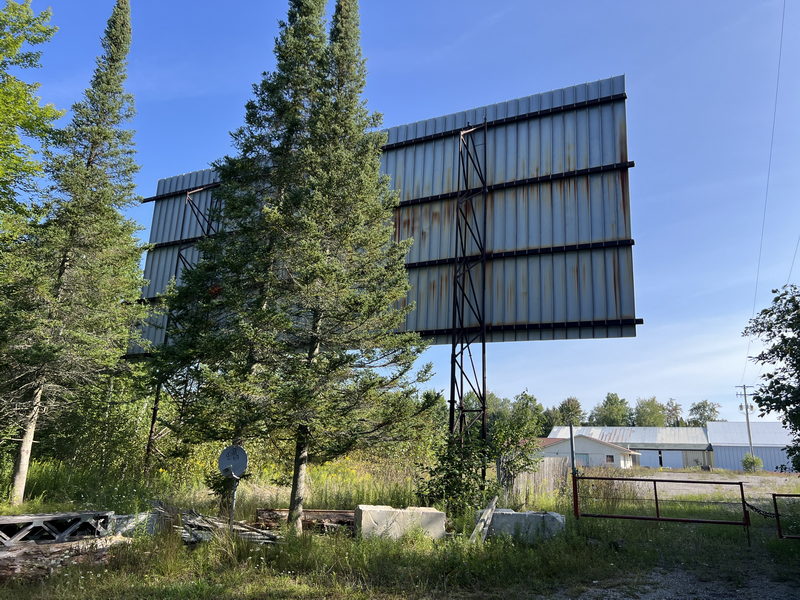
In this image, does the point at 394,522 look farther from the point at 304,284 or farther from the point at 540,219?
the point at 540,219

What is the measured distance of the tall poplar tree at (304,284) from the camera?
1129 cm

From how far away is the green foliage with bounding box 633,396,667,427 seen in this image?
9850cm

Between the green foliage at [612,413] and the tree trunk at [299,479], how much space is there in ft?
326

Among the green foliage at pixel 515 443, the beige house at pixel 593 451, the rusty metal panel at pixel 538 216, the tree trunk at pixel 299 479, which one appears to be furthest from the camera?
the beige house at pixel 593 451

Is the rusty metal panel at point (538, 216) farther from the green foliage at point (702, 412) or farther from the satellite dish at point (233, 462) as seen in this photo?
the green foliage at point (702, 412)

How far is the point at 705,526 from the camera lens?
41.8 feet

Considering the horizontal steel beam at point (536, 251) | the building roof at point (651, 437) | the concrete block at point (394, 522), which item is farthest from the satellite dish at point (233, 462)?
the building roof at point (651, 437)

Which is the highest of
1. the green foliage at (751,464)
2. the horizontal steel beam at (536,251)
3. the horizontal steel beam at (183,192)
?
the horizontal steel beam at (183,192)

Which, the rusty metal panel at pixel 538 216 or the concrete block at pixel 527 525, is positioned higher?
the rusty metal panel at pixel 538 216

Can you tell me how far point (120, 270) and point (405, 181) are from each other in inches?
401

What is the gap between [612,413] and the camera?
102438 mm

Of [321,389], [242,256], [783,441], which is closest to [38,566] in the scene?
[321,389]

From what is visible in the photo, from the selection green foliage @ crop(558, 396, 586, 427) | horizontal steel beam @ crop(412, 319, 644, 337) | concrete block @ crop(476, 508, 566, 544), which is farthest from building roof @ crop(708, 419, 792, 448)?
concrete block @ crop(476, 508, 566, 544)

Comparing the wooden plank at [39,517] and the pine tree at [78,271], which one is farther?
the pine tree at [78,271]
